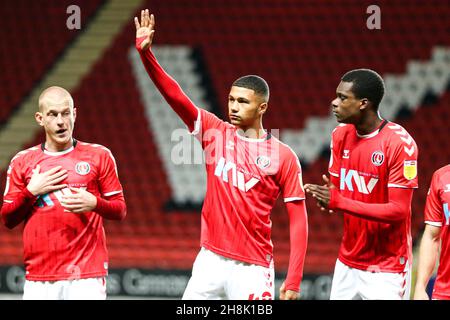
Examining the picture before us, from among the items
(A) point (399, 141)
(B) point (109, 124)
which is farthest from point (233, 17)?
(A) point (399, 141)

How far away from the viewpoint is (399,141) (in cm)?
566

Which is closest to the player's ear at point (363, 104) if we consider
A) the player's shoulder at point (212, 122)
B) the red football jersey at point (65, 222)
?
the player's shoulder at point (212, 122)

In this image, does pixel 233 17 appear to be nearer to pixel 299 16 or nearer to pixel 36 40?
pixel 299 16

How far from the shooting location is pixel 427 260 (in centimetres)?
521

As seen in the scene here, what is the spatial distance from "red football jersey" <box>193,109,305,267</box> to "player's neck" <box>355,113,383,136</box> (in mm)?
565

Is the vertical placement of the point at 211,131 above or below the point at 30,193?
above

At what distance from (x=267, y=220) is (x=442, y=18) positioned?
25.0 feet

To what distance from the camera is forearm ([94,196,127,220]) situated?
548 centimetres

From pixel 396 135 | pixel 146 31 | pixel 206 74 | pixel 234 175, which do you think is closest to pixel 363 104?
pixel 396 135

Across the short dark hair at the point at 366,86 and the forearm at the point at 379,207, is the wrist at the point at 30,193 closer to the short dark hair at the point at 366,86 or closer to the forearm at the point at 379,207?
the forearm at the point at 379,207

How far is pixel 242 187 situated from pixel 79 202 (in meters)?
1.04

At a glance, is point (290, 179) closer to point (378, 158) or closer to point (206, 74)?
point (378, 158)

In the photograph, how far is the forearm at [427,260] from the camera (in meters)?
5.15
